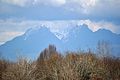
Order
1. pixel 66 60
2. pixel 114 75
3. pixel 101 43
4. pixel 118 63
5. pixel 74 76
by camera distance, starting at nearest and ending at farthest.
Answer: pixel 74 76 → pixel 66 60 → pixel 114 75 → pixel 118 63 → pixel 101 43

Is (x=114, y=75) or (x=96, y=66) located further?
(x=114, y=75)

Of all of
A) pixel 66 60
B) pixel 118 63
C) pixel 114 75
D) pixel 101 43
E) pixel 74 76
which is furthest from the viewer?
pixel 101 43

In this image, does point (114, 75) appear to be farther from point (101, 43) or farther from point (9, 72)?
point (101, 43)

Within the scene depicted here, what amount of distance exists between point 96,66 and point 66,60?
3559 millimetres

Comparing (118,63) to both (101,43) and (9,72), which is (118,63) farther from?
(101,43)

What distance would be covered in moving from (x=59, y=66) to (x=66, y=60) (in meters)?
1.06

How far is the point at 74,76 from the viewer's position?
3712 cm

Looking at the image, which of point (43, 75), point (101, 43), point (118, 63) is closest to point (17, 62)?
point (43, 75)

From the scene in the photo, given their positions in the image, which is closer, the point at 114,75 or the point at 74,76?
the point at 74,76

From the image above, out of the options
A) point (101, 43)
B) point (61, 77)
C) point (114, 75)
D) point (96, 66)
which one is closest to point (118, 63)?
point (114, 75)

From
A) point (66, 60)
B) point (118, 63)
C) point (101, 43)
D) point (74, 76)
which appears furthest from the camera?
point (101, 43)

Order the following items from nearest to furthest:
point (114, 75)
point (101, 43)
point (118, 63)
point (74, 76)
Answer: point (74, 76), point (114, 75), point (118, 63), point (101, 43)

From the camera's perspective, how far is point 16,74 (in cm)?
3862

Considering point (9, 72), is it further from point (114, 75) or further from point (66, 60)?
point (114, 75)
